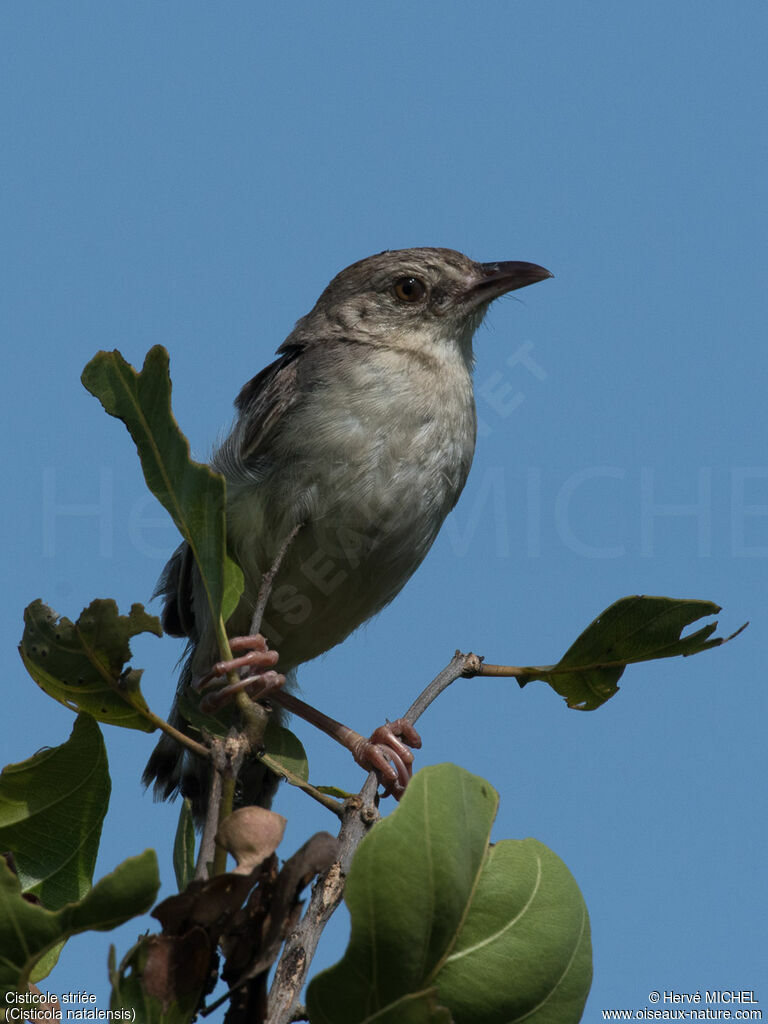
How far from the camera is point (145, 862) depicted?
184cm

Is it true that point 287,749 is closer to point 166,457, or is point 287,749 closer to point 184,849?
point 184,849

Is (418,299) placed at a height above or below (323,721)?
above

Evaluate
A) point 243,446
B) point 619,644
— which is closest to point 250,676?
point 619,644

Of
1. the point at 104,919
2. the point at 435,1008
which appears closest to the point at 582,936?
the point at 435,1008

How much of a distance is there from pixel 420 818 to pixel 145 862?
0.55 meters

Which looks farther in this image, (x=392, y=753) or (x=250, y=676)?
(x=392, y=753)

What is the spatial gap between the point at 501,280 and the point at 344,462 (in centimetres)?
147

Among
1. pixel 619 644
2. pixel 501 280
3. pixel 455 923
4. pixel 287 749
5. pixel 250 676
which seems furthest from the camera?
pixel 501 280

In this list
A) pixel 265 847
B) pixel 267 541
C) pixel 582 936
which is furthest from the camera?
pixel 267 541

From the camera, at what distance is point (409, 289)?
535 centimetres

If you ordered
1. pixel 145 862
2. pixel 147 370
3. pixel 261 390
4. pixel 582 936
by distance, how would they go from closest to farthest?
pixel 145 862, pixel 582 936, pixel 147 370, pixel 261 390

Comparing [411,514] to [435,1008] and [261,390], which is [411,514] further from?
[435,1008]

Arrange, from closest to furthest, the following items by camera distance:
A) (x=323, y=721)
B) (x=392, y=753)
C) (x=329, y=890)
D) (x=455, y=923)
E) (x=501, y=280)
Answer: (x=455, y=923), (x=329, y=890), (x=392, y=753), (x=323, y=721), (x=501, y=280)

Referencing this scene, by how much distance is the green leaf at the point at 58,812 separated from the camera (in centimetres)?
245
